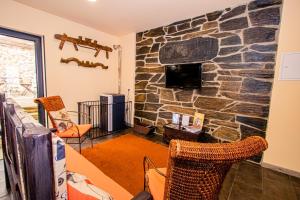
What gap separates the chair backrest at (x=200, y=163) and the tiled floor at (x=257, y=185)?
1.08m

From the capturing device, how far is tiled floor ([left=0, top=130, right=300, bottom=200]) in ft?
5.48

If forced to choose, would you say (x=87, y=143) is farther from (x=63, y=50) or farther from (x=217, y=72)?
(x=217, y=72)

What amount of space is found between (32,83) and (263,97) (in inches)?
161

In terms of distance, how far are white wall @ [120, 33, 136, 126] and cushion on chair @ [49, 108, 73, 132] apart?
1837 millimetres

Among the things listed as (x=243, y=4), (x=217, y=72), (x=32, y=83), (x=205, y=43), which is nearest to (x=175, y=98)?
(x=217, y=72)

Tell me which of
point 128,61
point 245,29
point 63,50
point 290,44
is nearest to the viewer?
point 290,44

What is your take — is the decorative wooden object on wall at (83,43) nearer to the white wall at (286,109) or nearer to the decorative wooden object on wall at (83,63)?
the decorative wooden object on wall at (83,63)

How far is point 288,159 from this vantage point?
2084mm

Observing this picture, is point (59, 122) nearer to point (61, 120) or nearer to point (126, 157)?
point (61, 120)

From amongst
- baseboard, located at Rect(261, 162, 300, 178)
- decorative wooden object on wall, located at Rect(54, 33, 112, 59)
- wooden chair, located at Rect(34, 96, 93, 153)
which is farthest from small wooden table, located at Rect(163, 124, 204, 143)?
decorative wooden object on wall, located at Rect(54, 33, 112, 59)

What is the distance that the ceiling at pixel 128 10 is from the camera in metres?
2.43

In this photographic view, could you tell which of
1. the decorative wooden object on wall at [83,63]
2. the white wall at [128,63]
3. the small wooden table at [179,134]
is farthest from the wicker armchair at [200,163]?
the white wall at [128,63]

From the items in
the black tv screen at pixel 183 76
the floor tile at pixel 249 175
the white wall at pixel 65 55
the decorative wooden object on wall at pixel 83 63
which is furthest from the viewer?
the decorative wooden object on wall at pixel 83 63

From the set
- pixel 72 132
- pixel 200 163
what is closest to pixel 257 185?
pixel 200 163
